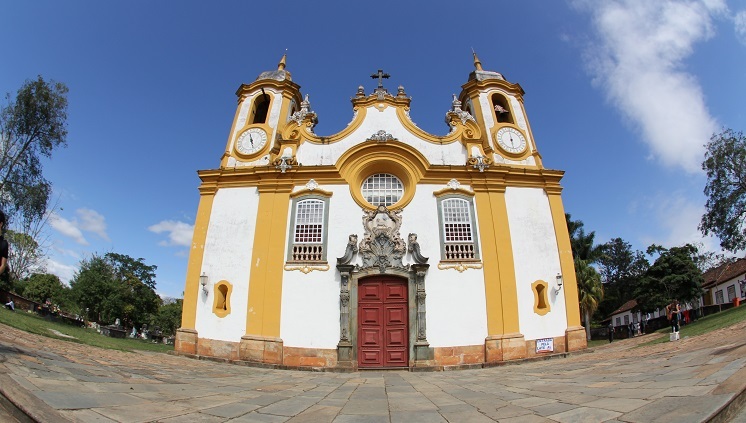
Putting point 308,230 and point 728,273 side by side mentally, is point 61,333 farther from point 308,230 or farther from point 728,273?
point 728,273

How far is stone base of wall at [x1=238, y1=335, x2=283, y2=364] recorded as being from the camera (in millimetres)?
12727

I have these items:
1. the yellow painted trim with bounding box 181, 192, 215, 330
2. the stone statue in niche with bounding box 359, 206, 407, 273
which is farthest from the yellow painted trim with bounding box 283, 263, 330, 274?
the yellow painted trim with bounding box 181, 192, 215, 330

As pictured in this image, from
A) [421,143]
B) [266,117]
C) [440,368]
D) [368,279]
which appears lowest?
[440,368]

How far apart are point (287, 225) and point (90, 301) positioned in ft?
73.5

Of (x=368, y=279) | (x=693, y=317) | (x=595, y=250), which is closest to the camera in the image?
(x=368, y=279)

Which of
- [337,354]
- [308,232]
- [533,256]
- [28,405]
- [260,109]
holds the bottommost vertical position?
[337,354]

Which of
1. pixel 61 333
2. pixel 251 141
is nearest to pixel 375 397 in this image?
pixel 61 333

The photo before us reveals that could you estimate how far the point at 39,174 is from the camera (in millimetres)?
20719

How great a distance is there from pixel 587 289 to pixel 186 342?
2575 centimetres

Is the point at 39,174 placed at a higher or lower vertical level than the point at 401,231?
higher

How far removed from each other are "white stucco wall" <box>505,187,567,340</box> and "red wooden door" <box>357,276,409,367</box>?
13.6 feet

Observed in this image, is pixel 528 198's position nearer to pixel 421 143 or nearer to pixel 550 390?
pixel 421 143

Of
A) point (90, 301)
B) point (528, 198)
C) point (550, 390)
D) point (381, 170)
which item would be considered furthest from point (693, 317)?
point (90, 301)

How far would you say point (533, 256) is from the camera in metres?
14.2
